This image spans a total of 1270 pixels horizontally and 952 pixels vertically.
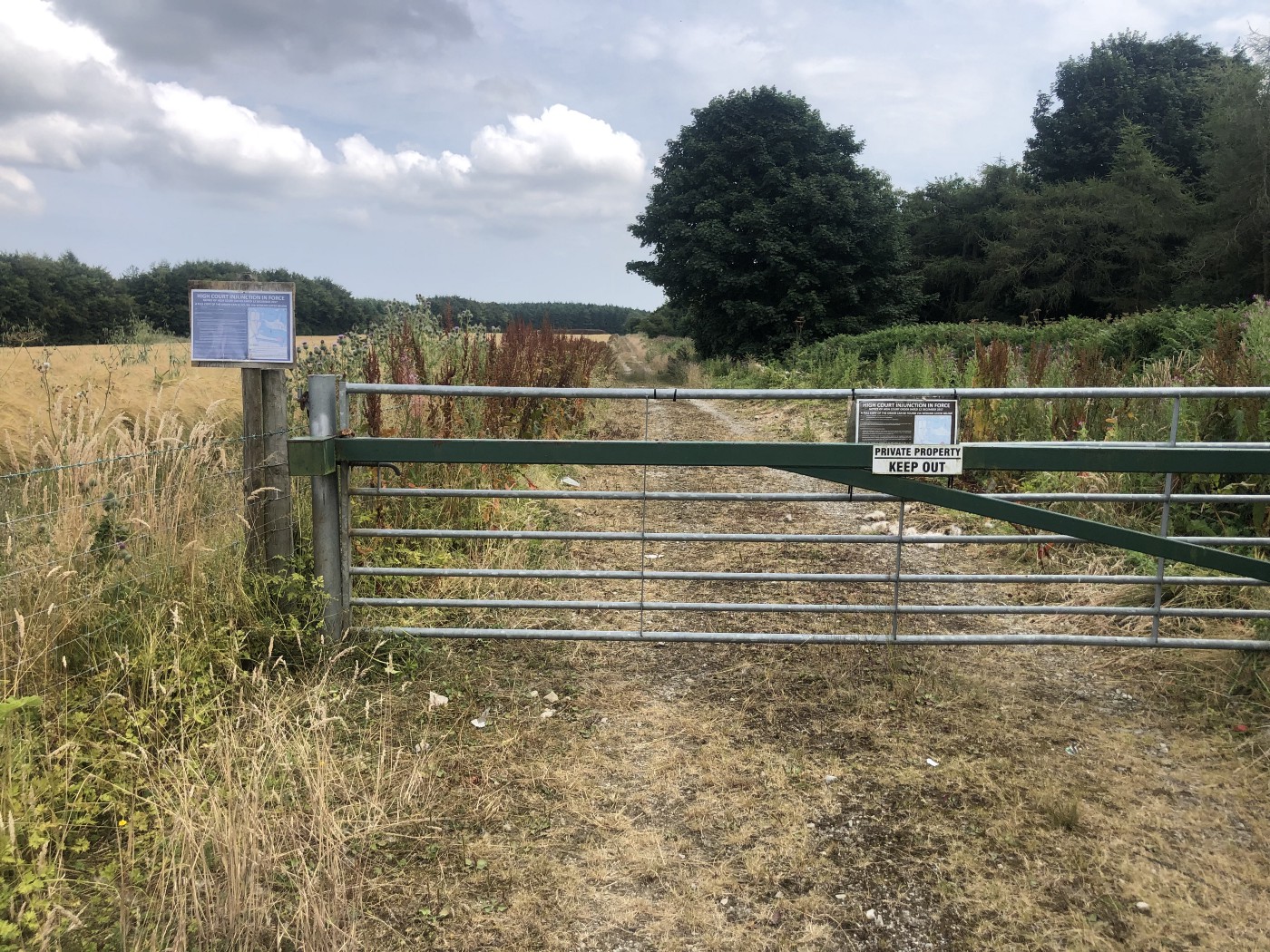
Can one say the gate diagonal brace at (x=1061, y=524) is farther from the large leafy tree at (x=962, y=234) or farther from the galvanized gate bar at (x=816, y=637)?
the large leafy tree at (x=962, y=234)

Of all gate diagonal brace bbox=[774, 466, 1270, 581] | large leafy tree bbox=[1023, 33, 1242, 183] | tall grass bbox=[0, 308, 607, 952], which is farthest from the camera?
large leafy tree bbox=[1023, 33, 1242, 183]

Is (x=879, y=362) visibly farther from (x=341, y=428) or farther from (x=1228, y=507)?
(x=341, y=428)

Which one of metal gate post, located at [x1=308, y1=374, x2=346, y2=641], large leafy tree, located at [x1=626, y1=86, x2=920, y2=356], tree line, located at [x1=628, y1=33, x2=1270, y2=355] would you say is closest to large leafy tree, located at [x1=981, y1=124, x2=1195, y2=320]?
tree line, located at [x1=628, y1=33, x2=1270, y2=355]

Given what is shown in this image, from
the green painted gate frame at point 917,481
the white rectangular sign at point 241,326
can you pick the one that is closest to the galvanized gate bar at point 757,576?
the green painted gate frame at point 917,481

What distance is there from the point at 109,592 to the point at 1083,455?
4.58 metres

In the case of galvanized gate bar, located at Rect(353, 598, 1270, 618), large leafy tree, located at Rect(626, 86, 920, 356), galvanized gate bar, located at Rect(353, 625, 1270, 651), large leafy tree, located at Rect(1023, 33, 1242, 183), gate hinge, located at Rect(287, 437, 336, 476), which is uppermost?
large leafy tree, located at Rect(1023, 33, 1242, 183)

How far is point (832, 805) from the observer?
3148mm

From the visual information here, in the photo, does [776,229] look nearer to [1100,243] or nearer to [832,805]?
[1100,243]

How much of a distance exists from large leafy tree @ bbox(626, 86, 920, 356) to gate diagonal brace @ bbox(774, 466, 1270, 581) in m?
27.1

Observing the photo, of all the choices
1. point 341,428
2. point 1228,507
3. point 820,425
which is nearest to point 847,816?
point 341,428

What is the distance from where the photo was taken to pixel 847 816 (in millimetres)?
3072

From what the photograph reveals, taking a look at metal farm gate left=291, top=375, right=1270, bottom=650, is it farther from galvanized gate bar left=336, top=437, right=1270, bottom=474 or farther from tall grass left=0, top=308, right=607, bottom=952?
tall grass left=0, top=308, right=607, bottom=952

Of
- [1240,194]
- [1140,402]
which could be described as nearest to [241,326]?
[1140,402]

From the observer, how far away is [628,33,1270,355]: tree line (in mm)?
28828
